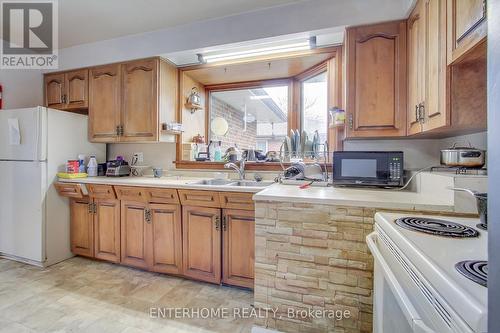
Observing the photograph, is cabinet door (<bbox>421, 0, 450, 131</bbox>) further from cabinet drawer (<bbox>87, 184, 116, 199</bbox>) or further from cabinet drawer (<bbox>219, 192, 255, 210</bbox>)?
cabinet drawer (<bbox>87, 184, 116, 199</bbox>)

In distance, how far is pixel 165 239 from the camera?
2.11m

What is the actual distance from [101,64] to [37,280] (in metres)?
2.24

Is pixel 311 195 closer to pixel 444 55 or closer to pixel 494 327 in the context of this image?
pixel 444 55

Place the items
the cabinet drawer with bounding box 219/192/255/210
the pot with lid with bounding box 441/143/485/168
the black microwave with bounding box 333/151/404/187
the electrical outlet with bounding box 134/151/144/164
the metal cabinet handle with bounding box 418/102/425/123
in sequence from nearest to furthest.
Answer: the pot with lid with bounding box 441/143/485/168 < the metal cabinet handle with bounding box 418/102/425/123 < the black microwave with bounding box 333/151/404/187 < the cabinet drawer with bounding box 219/192/255/210 < the electrical outlet with bounding box 134/151/144/164

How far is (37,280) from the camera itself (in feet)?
6.89

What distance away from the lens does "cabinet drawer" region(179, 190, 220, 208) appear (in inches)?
75.5

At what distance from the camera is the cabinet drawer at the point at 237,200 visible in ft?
6.02

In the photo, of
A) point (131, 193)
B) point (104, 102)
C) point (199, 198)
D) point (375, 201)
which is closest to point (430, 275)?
point (375, 201)

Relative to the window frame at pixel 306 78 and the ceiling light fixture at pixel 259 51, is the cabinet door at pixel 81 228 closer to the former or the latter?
the ceiling light fixture at pixel 259 51

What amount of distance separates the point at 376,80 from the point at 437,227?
1265 mm

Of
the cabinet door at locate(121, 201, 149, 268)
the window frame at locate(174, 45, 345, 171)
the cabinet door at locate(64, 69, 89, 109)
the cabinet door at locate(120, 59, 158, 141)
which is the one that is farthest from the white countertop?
the cabinet door at locate(64, 69, 89, 109)

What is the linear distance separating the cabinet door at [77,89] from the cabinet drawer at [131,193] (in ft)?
4.01

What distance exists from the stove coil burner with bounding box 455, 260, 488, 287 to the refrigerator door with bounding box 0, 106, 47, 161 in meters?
3.13

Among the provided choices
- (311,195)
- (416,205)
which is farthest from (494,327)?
(311,195)
